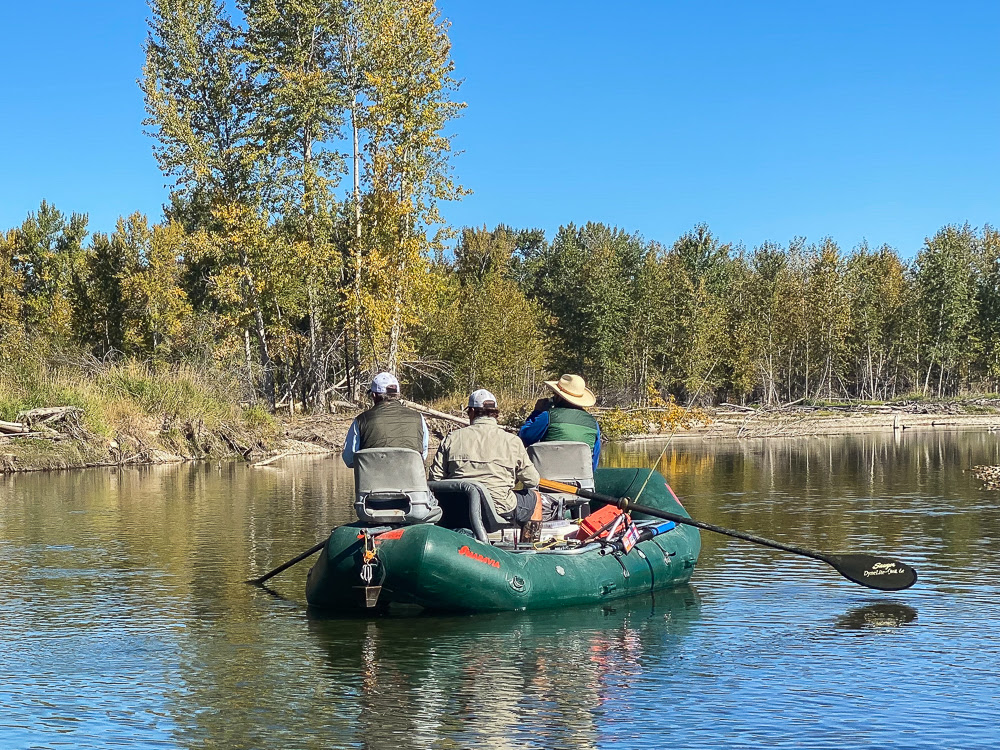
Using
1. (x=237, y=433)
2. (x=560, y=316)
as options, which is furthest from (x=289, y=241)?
(x=560, y=316)

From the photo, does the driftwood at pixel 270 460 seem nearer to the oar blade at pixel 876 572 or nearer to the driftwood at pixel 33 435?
the driftwood at pixel 33 435

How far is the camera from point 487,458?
38.3ft

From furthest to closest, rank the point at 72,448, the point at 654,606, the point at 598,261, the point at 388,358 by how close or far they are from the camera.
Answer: the point at 598,261, the point at 388,358, the point at 72,448, the point at 654,606

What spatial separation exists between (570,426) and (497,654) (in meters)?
3.96

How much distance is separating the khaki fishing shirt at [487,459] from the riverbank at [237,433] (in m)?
9.82

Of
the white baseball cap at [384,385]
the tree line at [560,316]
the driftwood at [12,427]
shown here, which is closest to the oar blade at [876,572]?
the white baseball cap at [384,385]

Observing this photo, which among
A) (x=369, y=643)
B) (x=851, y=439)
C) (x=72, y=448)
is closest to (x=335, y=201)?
(x=72, y=448)

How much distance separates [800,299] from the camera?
62.3 meters

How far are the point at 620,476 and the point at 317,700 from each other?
662cm

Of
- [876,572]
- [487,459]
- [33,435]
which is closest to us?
[487,459]

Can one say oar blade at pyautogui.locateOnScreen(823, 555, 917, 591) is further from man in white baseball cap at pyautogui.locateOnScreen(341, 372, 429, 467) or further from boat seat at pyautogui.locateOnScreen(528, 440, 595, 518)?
man in white baseball cap at pyautogui.locateOnScreen(341, 372, 429, 467)

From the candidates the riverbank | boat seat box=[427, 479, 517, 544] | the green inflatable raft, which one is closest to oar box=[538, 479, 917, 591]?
the green inflatable raft

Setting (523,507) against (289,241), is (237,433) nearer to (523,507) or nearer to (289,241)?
(289,241)

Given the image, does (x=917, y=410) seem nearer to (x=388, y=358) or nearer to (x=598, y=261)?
(x=598, y=261)
